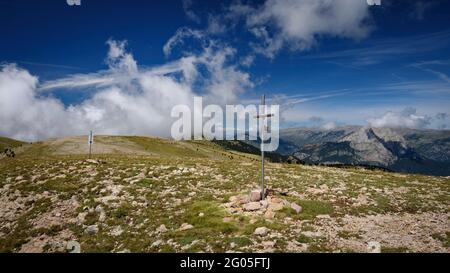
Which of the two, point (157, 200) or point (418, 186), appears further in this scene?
point (418, 186)

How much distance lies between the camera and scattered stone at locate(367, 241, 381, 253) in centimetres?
1726

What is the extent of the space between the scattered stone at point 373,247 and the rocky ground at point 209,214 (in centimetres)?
5

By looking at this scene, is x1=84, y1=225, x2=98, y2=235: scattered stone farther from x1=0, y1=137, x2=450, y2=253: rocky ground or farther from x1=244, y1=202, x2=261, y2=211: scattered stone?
x1=244, y1=202, x2=261, y2=211: scattered stone

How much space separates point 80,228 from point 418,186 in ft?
115

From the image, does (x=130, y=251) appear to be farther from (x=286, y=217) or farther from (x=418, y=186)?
(x=418, y=186)

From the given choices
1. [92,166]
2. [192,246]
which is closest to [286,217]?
[192,246]

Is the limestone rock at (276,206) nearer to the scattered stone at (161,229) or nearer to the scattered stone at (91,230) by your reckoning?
the scattered stone at (161,229)

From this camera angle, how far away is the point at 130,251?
61.1 feet

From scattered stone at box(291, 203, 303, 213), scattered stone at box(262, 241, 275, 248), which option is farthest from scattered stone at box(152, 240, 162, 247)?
scattered stone at box(291, 203, 303, 213)

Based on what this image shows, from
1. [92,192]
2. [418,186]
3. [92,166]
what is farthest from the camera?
[92,166]

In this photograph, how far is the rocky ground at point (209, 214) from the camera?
19.0m

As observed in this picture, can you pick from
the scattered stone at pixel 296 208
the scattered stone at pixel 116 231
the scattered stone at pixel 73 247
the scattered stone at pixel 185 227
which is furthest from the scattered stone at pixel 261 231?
the scattered stone at pixel 73 247

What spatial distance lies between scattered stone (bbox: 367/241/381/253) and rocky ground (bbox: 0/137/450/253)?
0.17 ft
